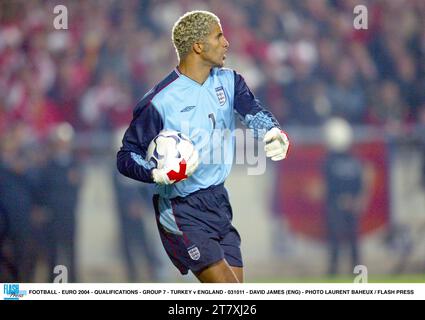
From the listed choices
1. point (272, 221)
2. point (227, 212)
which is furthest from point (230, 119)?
point (272, 221)

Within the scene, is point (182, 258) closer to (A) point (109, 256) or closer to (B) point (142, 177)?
(B) point (142, 177)

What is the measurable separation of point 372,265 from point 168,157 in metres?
2.74

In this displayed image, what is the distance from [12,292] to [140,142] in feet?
5.91

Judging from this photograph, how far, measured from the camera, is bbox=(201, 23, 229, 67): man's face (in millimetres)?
4914

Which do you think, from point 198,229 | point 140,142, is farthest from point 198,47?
point 198,229

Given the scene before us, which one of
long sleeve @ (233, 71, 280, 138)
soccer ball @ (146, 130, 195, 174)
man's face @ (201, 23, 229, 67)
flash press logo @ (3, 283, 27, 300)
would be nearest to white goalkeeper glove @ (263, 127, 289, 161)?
long sleeve @ (233, 71, 280, 138)

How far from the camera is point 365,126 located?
700 cm

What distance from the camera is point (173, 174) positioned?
460cm

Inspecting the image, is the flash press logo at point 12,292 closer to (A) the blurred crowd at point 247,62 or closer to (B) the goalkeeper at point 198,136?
(A) the blurred crowd at point 247,62

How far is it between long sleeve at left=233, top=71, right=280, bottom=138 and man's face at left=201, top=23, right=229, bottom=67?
0.63 feet

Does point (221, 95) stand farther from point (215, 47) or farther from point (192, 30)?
point (192, 30)

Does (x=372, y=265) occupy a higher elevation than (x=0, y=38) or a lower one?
lower

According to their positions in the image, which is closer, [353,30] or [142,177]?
[142,177]

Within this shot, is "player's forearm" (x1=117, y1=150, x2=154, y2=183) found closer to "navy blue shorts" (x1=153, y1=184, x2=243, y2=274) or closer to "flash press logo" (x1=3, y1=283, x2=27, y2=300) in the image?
"navy blue shorts" (x1=153, y1=184, x2=243, y2=274)
